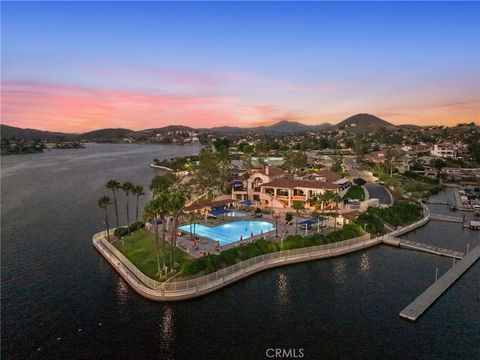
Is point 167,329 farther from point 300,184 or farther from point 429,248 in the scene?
point 300,184

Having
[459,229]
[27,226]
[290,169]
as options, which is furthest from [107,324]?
[290,169]

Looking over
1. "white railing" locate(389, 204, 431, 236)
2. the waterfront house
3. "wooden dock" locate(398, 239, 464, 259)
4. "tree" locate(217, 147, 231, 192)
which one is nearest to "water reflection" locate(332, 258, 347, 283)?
"wooden dock" locate(398, 239, 464, 259)

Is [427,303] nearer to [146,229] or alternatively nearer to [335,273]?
[335,273]

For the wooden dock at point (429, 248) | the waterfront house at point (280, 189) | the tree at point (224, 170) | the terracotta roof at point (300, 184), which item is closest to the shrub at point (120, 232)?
the waterfront house at point (280, 189)

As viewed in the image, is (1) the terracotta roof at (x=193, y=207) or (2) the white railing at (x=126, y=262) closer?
(2) the white railing at (x=126, y=262)

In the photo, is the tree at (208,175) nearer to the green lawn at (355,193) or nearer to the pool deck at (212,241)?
the pool deck at (212,241)

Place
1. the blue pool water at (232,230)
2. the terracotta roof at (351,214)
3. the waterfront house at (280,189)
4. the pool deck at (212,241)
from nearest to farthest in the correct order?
the pool deck at (212,241) < the blue pool water at (232,230) < the terracotta roof at (351,214) < the waterfront house at (280,189)

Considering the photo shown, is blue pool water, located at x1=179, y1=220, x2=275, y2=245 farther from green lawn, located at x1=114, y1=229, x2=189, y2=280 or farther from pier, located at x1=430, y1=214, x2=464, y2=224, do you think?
pier, located at x1=430, y1=214, x2=464, y2=224

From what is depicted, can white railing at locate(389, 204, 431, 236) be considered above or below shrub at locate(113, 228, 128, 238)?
below
